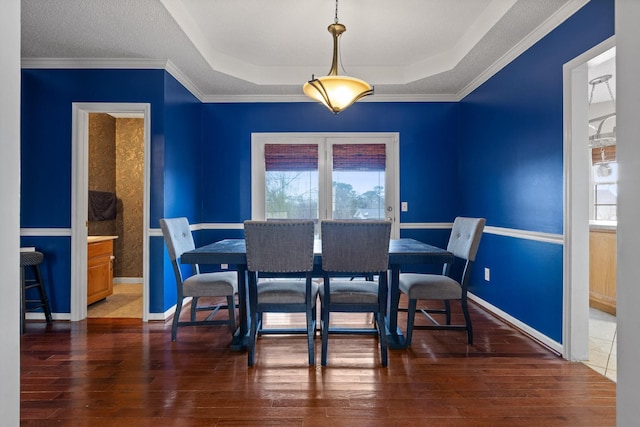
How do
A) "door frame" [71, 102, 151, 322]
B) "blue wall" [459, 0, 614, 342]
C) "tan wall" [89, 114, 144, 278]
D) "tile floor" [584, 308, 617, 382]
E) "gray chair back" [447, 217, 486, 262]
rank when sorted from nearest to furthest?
"tile floor" [584, 308, 617, 382]
"blue wall" [459, 0, 614, 342]
"gray chair back" [447, 217, 486, 262]
"door frame" [71, 102, 151, 322]
"tan wall" [89, 114, 144, 278]

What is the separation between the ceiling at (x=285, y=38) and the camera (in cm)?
261

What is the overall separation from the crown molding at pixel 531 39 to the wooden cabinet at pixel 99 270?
4442mm

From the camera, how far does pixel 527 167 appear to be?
2.95m

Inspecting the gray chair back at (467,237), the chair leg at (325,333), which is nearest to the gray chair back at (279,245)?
the chair leg at (325,333)

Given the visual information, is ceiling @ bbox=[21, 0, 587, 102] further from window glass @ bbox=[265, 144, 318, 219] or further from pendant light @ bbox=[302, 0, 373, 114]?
window glass @ bbox=[265, 144, 318, 219]

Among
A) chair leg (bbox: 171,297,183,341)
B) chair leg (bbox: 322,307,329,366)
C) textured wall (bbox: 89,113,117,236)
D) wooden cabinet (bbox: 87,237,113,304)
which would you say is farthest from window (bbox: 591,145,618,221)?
textured wall (bbox: 89,113,117,236)

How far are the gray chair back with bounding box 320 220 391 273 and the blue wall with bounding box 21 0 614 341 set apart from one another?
53.6 inches

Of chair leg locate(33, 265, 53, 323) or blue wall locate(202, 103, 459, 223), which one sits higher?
blue wall locate(202, 103, 459, 223)

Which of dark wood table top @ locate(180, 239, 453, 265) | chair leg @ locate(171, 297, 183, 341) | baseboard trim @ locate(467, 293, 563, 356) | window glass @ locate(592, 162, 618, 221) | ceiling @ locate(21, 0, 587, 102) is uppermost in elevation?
ceiling @ locate(21, 0, 587, 102)

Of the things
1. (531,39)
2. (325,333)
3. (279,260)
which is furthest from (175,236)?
(531,39)

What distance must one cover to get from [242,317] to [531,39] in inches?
125

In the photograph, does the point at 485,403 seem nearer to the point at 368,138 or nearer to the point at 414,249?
the point at 414,249

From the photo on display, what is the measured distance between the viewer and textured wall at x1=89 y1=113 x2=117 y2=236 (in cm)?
458

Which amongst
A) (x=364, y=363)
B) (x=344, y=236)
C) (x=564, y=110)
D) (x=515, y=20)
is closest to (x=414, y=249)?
(x=344, y=236)
